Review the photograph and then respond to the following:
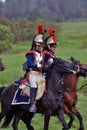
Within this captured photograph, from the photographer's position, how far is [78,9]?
135125 millimetres

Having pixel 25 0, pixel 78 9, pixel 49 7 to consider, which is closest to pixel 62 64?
pixel 78 9

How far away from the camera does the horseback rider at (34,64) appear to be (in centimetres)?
1044

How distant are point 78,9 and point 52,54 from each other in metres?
126

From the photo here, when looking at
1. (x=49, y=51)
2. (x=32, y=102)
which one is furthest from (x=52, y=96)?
(x=49, y=51)

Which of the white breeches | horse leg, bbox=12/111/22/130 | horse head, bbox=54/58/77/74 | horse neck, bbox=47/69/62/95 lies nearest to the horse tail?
horse leg, bbox=12/111/22/130

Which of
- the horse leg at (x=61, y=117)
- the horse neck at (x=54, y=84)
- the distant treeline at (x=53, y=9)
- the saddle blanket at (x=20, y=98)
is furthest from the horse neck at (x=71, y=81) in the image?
the distant treeline at (x=53, y=9)

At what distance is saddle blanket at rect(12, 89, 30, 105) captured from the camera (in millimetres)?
10625

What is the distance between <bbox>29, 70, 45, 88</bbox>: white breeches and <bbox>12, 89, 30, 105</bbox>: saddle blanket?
0.32 metres

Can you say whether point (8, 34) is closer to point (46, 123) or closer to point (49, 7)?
point (46, 123)

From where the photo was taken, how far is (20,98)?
10680 mm

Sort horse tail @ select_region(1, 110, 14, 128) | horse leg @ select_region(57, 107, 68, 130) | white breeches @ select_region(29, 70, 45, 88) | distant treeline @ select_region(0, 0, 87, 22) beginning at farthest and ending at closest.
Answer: distant treeline @ select_region(0, 0, 87, 22), horse tail @ select_region(1, 110, 14, 128), white breeches @ select_region(29, 70, 45, 88), horse leg @ select_region(57, 107, 68, 130)

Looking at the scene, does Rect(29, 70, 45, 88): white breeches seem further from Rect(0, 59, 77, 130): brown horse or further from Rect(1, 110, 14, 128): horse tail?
Rect(1, 110, 14, 128): horse tail

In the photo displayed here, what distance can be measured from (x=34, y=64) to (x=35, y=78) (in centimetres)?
37

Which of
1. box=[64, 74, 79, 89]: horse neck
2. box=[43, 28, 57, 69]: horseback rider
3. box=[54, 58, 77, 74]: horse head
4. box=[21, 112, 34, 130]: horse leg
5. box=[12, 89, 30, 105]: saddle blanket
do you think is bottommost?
box=[21, 112, 34, 130]: horse leg
